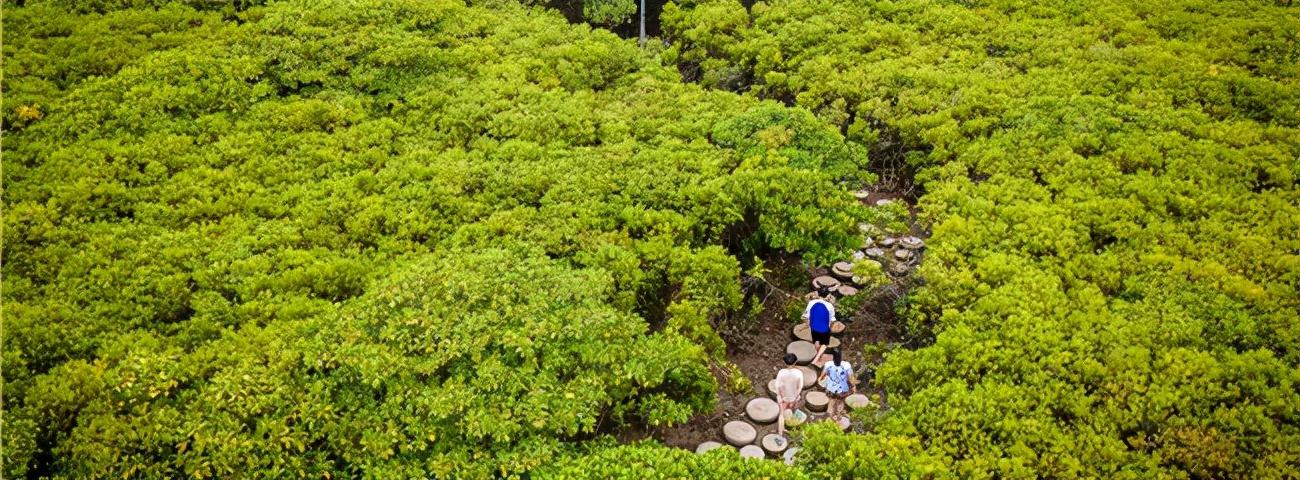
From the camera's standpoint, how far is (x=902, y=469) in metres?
6.25

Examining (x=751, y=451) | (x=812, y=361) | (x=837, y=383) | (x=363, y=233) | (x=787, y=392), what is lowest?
(x=751, y=451)

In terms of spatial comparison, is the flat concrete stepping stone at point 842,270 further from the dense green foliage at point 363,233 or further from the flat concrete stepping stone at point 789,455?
the flat concrete stepping stone at point 789,455

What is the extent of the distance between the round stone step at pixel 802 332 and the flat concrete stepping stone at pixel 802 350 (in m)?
0.07

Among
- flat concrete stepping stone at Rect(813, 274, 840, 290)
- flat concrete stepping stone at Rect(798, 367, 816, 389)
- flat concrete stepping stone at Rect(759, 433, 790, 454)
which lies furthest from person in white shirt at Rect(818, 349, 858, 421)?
flat concrete stepping stone at Rect(813, 274, 840, 290)

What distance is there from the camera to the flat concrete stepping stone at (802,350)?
346 inches

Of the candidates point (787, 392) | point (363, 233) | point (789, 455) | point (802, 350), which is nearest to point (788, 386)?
point (787, 392)

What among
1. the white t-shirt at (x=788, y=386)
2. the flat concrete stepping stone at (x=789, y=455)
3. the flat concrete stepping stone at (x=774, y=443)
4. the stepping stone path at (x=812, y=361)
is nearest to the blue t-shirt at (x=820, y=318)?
the stepping stone path at (x=812, y=361)

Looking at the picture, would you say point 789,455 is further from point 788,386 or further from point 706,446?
point 706,446

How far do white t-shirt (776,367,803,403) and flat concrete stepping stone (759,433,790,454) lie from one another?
1.27 ft

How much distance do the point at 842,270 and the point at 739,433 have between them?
3.26m

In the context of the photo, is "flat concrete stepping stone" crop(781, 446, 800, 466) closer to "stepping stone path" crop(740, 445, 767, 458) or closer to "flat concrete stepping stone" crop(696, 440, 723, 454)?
"stepping stone path" crop(740, 445, 767, 458)

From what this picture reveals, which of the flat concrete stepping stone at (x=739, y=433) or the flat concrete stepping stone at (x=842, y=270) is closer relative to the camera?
the flat concrete stepping stone at (x=739, y=433)

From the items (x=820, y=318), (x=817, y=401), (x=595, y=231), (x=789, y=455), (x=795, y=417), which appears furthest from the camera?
(x=595, y=231)

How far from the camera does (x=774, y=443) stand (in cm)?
760
